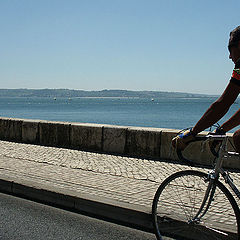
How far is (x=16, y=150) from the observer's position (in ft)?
30.0

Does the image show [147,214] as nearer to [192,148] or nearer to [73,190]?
[73,190]

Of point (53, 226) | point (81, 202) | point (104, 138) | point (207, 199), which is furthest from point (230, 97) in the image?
point (104, 138)

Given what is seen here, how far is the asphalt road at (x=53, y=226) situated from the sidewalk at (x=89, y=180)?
201 millimetres

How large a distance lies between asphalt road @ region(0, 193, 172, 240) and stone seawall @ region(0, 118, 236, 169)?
10.7 feet

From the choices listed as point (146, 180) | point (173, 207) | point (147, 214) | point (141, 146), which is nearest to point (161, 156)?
point (141, 146)

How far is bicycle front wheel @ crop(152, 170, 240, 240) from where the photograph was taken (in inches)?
119

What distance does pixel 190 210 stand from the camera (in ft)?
11.1

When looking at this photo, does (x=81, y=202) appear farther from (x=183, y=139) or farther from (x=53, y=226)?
(x=183, y=139)

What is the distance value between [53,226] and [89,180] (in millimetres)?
1791

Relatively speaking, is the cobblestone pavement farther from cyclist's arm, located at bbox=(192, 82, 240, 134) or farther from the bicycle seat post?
cyclist's arm, located at bbox=(192, 82, 240, 134)

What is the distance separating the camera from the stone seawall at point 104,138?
806 centimetres

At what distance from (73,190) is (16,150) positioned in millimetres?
4304

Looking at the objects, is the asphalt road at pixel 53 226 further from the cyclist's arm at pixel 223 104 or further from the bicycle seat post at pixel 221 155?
the cyclist's arm at pixel 223 104

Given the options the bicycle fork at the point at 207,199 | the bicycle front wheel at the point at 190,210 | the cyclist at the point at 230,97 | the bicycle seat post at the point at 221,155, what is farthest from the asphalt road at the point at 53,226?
the cyclist at the point at 230,97
